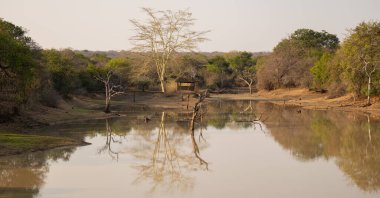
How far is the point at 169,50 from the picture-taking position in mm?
60844

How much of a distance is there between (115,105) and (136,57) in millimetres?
18941

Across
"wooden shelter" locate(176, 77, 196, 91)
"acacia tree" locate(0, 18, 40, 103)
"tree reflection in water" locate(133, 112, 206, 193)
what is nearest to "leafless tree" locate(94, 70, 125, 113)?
"acacia tree" locate(0, 18, 40, 103)

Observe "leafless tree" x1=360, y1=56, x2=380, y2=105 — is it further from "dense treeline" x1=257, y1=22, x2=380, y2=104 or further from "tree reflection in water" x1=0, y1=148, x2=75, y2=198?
"tree reflection in water" x1=0, y1=148, x2=75, y2=198

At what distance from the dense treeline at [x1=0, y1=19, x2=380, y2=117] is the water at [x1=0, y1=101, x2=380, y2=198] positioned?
3.54 m

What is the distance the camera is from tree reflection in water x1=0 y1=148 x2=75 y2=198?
1267 centimetres

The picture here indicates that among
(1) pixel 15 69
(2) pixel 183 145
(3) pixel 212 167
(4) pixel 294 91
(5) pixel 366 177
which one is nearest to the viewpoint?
(5) pixel 366 177

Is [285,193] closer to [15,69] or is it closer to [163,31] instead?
[15,69]

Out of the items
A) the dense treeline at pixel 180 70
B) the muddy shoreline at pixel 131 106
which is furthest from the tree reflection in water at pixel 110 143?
the dense treeline at pixel 180 70

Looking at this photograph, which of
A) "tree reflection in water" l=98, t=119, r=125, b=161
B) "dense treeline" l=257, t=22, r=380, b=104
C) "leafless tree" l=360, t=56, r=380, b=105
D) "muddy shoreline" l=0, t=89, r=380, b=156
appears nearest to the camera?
"tree reflection in water" l=98, t=119, r=125, b=161

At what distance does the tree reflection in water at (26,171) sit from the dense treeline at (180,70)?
7.99 meters

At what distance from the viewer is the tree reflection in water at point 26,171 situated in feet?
41.6

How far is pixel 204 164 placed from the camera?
16.9 meters

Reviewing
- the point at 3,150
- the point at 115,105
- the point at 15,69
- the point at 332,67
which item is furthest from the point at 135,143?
the point at 332,67

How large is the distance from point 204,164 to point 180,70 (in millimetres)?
43734
